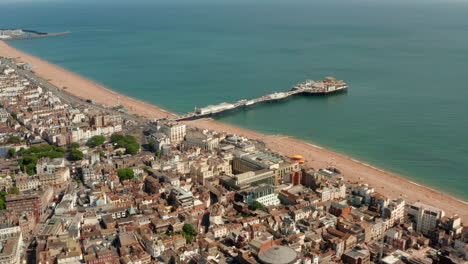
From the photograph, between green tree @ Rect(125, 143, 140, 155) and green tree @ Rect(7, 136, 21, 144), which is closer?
green tree @ Rect(125, 143, 140, 155)

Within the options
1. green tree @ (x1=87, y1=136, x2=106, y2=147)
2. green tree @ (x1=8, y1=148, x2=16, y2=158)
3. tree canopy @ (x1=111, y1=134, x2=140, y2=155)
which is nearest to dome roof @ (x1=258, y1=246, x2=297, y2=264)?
tree canopy @ (x1=111, y1=134, x2=140, y2=155)

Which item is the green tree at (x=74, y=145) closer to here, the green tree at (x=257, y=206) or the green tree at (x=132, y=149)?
the green tree at (x=132, y=149)

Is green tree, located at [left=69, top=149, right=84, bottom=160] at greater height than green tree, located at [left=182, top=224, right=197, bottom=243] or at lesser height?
greater

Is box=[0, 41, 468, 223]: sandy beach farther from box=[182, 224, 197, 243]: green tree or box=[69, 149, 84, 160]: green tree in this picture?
box=[69, 149, 84, 160]: green tree

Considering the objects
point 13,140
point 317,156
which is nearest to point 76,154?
point 13,140

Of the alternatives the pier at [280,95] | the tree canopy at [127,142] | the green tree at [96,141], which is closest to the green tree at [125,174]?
the tree canopy at [127,142]

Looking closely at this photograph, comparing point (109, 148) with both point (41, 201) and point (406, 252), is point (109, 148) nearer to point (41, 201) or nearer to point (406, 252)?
point (41, 201)

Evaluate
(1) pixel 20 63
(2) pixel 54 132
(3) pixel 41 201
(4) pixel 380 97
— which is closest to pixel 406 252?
(3) pixel 41 201
